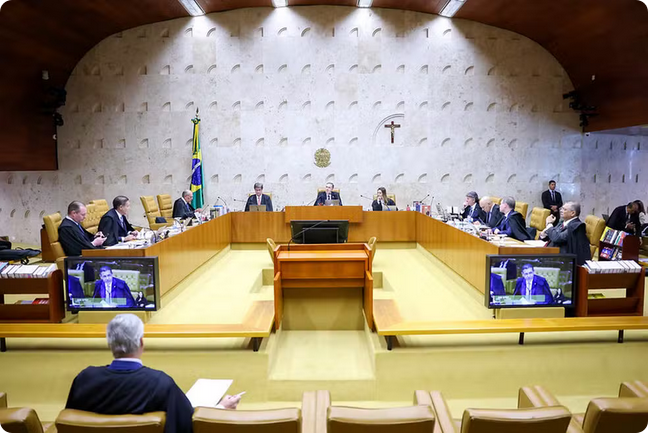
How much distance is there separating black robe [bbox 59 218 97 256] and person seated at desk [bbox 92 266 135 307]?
1114mm

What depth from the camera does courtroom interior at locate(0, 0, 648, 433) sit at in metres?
3.40

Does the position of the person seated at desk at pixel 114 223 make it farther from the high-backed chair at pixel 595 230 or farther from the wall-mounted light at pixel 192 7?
the high-backed chair at pixel 595 230

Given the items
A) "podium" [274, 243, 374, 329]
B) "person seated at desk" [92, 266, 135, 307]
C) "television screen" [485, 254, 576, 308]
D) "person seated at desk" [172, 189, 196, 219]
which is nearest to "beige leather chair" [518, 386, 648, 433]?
"television screen" [485, 254, 576, 308]

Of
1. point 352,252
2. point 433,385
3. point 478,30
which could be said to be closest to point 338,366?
point 433,385

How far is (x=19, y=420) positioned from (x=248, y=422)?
0.92 m

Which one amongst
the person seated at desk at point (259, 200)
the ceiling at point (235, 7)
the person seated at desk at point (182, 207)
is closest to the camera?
the ceiling at point (235, 7)

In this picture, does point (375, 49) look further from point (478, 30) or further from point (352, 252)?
point (352, 252)

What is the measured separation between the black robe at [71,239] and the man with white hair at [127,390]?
3.29 metres

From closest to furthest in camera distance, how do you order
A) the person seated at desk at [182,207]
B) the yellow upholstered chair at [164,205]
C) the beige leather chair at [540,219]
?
the beige leather chair at [540,219] → the person seated at desk at [182,207] → the yellow upholstered chair at [164,205]

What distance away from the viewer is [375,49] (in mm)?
9516

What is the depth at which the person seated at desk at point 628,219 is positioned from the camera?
277 inches

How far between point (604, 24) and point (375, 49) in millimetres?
4060

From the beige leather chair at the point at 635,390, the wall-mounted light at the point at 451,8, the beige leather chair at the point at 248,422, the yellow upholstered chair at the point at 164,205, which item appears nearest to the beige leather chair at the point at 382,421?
the beige leather chair at the point at 248,422

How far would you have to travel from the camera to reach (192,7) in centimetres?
904
